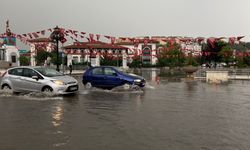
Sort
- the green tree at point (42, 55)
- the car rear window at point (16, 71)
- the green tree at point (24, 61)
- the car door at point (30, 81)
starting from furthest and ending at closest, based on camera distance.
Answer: the green tree at point (24, 61) < the green tree at point (42, 55) < the car rear window at point (16, 71) < the car door at point (30, 81)

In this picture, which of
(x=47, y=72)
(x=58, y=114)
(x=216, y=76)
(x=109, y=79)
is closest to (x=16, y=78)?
(x=47, y=72)

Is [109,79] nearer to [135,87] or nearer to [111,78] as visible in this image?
[111,78]

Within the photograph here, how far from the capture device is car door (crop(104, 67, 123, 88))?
17.2 meters

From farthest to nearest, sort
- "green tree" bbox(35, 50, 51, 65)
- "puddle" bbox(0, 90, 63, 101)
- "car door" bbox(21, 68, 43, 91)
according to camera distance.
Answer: "green tree" bbox(35, 50, 51, 65) → "car door" bbox(21, 68, 43, 91) → "puddle" bbox(0, 90, 63, 101)

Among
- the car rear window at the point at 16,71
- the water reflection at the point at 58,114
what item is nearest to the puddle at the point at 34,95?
the car rear window at the point at 16,71

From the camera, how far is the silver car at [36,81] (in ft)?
47.5

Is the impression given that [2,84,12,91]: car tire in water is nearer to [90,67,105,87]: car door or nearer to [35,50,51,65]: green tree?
[90,67,105,87]: car door

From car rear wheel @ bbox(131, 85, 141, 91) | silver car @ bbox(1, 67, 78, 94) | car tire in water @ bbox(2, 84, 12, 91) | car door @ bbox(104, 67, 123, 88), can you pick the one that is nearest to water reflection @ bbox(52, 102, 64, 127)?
silver car @ bbox(1, 67, 78, 94)

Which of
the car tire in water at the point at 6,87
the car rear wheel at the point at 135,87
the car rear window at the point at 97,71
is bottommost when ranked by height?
the car rear wheel at the point at 135,87

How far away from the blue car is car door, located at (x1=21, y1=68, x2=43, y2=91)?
3943mm

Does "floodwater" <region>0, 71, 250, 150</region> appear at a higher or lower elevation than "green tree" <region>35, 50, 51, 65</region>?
lower

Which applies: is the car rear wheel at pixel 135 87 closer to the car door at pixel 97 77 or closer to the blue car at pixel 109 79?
the blue car at pixel 109 79

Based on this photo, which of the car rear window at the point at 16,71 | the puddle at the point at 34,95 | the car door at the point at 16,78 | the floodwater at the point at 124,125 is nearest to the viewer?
the floodwater at the point at 124,125

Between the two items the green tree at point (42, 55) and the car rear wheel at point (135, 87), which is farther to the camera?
the green tree at point (42, 55)
